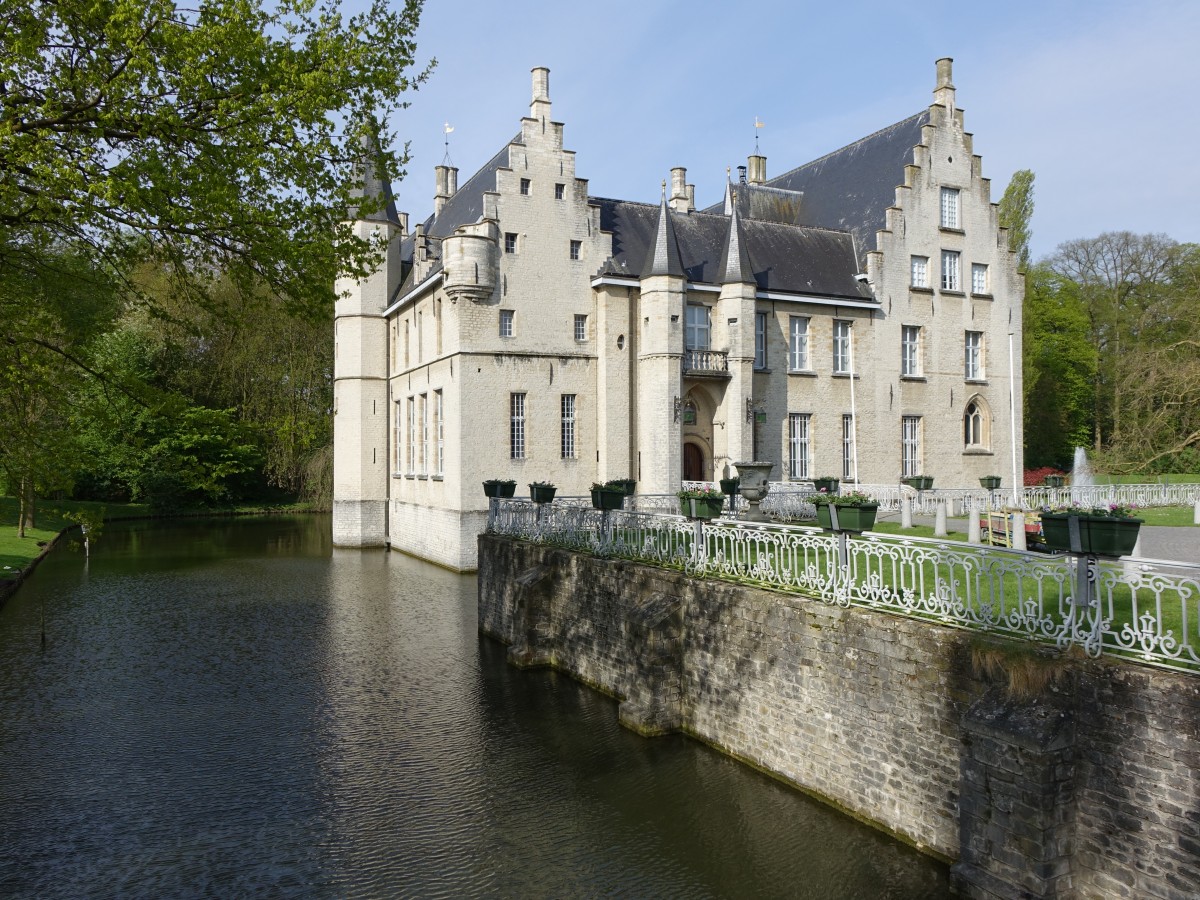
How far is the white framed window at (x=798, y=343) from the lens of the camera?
97.3 ft

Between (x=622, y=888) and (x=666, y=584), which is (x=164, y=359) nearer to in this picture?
(x=666, y=584)

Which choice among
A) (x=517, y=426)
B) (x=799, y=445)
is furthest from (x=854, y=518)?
(x=799, y=445)

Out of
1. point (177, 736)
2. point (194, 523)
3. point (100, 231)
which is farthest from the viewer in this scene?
point (194, 523)

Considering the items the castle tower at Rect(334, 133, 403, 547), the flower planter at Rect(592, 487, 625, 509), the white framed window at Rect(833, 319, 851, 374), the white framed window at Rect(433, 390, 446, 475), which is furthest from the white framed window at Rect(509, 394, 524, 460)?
the flower planter at Rect(592, 487, 625, 509)

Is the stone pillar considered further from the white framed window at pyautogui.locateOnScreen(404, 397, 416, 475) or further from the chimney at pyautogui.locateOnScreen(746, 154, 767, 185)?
the chimney at pyautogui.locateOnScreen(746, 154, 767, 185)

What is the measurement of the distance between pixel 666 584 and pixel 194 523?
3942 cm

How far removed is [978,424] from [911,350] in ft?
13.3

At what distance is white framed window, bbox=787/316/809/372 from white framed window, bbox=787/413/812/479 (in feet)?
5.45

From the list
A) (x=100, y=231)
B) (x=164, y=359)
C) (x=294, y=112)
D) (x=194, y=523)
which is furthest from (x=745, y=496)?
(x=164, y=359)

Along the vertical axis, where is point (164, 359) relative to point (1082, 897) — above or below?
above

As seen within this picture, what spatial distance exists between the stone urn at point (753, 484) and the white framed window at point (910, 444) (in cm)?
1767

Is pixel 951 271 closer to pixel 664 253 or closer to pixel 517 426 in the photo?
pixel 664 253

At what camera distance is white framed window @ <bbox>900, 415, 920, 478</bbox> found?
3083 cm

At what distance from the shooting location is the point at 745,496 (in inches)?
567
